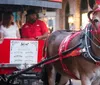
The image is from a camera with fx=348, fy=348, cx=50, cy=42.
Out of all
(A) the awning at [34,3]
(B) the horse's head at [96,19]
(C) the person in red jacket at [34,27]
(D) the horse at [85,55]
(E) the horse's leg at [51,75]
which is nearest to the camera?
(B) the horse's head at [96,19]

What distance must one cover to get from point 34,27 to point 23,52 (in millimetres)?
757

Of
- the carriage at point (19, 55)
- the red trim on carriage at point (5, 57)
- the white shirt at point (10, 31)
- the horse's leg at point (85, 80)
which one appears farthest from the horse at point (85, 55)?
the white shirt at point (10, 31)

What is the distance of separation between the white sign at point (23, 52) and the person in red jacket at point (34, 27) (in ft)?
1.54

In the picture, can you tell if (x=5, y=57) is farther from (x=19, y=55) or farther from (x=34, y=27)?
(x=34, y=27)

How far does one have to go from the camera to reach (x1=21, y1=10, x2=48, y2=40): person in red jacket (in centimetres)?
764

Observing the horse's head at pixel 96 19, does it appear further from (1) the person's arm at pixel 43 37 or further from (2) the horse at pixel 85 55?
(1) the person's arm at pixel 43 37

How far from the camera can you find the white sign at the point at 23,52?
23.3 feet

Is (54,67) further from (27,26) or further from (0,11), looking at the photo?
(0,11)

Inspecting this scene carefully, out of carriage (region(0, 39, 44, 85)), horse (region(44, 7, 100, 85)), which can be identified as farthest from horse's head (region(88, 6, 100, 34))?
carriage (region(0, 39, 44, 85))

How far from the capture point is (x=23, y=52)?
7176 mm

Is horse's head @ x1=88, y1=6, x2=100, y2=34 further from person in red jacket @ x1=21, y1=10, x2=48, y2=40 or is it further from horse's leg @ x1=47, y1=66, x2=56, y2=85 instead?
person in red jacket @ x1=21, y1=10, x2=48, y2=40

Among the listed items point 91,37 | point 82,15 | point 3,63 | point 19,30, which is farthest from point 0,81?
point 82,15

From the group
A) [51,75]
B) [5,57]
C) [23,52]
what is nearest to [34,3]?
[23,52]

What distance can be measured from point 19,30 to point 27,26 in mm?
251
